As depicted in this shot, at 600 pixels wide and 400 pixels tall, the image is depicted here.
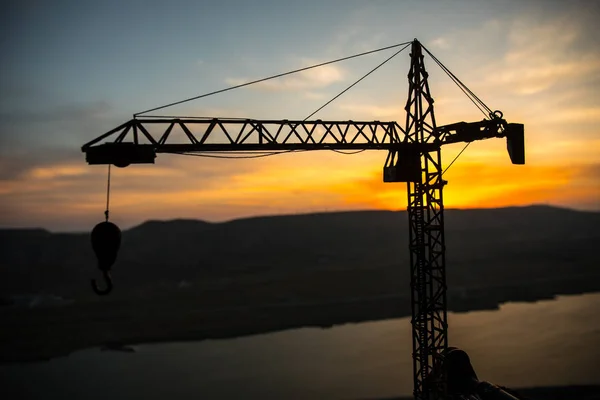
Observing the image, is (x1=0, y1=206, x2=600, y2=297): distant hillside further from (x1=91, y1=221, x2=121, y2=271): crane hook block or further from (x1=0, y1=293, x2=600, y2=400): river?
(x1=91, y1=221, x2=121, y2=271): crane hook block

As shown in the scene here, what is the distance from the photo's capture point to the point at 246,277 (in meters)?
56.6

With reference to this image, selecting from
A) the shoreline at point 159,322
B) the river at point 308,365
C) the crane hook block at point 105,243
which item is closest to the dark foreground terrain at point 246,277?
the shoreline at point 159,322

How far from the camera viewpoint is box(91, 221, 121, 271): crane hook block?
9.52 meters

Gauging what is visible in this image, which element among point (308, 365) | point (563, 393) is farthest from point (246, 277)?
point (563, 393)

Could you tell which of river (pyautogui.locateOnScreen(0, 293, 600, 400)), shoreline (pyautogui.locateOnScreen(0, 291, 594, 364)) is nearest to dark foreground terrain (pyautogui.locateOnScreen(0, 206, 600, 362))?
shoreline (pyautogui.locateOnScreen(0, 291, 594, 364))

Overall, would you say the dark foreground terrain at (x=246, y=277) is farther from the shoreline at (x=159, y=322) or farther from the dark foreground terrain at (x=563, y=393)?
the dark foreground terrain at (x=563, y=393)

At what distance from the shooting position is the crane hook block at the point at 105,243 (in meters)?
9.52

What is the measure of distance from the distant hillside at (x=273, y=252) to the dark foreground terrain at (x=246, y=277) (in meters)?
0.19

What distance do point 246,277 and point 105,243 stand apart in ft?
157

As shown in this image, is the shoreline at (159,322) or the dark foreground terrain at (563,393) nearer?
the dark foreground terrain at (563,393)

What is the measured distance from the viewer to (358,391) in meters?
23.7

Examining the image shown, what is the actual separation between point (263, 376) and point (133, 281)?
1301 inches

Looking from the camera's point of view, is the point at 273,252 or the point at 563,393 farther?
the point at 273,252

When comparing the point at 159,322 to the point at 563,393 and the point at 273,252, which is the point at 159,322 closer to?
the point at 563,393
